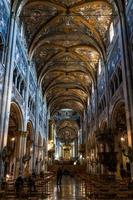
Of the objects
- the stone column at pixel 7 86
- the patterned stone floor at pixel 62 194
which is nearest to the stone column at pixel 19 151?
the patterned stone floor at pixel 62 194

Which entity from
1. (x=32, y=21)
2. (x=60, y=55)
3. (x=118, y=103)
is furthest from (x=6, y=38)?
(x=60, y=55)

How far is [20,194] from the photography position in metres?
10.2

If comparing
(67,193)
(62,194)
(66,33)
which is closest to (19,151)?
(67,193)

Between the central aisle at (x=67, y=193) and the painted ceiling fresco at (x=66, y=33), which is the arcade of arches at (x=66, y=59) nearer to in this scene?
the painted ceiling fresco at (x=66, y=33)

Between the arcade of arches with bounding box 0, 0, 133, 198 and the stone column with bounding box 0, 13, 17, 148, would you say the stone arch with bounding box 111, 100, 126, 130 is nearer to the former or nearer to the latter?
the arcade of arches with bounding box 0, 0, 133, 198

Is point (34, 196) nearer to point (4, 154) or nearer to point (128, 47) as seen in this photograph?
point (4, 154)

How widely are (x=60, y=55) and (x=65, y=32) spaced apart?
204 inches

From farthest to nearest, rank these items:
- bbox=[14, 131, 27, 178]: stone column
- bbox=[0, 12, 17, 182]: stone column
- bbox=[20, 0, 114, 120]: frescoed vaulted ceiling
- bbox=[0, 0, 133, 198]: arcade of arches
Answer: bbox=[20, 0, 114, 120]: frescoed vaulted ceiling < bbox=[14, 131, 27, 178]: stone column < bbox=[0, 0, 133, 198]: arcade of arches < bbox=[0, 12, 17, 182]: stone column

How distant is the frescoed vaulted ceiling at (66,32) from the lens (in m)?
20.2

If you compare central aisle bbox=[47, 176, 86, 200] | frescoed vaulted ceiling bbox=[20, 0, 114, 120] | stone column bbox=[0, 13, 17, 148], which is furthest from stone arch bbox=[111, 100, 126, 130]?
stone column bbox=[0, 13, 17, 148]

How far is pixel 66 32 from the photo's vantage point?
24047 millimetres

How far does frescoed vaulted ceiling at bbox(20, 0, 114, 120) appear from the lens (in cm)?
2023

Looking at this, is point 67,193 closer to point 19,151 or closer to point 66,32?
point 19,151

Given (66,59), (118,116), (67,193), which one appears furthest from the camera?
(66,59)
